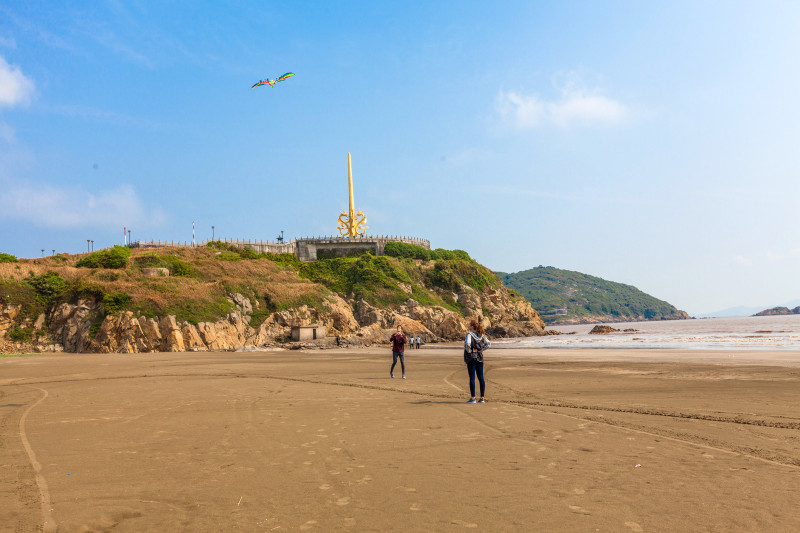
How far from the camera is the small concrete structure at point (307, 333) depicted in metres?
48.2

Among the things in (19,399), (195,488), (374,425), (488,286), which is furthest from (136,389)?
(488,286)

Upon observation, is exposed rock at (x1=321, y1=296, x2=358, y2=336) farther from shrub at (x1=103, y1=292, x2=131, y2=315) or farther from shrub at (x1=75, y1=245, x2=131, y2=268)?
shrub at (x1=75, y1=245, x2=131, y2=268)

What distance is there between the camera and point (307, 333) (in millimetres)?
48500

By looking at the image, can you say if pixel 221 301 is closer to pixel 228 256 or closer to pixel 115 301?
pixel 115 301

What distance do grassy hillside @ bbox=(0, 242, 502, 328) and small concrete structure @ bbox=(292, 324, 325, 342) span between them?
4.11m

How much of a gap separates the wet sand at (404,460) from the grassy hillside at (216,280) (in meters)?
32.4

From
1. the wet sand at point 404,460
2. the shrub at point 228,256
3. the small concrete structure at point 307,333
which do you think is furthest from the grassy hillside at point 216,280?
the wet sand at point 404,460

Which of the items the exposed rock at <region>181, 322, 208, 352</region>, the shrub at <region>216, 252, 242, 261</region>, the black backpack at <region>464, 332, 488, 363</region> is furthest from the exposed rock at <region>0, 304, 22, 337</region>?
the black backpack at <region>464, 332, 488, 363</region>

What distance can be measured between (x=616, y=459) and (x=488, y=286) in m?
77.7

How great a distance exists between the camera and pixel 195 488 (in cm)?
579

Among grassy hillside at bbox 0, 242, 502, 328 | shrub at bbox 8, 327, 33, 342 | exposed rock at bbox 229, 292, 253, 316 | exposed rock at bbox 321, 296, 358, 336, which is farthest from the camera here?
exposed rock at bbox 321, 296, 358, 336

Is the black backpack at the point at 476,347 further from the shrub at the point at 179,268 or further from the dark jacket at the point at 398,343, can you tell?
the shrub at the point at 179,268

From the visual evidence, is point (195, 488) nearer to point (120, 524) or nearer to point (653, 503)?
point (120, 524)

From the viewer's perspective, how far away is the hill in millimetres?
41188
